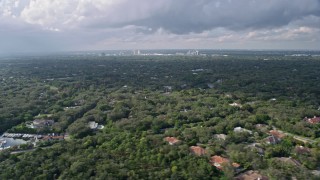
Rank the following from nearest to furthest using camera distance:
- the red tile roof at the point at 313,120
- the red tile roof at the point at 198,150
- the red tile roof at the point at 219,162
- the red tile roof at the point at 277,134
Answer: the red tile roof at the point at 219,162 < the red tile roof at the point at 198,150 < the red tile roof at the point at 277,134 < the red tile roof at the point at 313,120

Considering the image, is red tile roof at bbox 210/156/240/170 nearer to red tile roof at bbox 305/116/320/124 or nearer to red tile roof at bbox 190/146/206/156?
red tile roof at bbox 190/146/206/156

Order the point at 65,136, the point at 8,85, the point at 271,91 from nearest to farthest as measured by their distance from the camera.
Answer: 1. the point at 65,136
2. the point at 271,91
3. the point at 8,85

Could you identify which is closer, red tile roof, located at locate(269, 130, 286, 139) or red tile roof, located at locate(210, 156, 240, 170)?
red tile roof, located at locate(210, 156, 240, 170)

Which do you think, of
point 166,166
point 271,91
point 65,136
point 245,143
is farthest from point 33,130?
point 271,91

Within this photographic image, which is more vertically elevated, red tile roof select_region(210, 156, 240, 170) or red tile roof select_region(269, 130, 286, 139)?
red tile roof select_region(269, 130, 286, 139)

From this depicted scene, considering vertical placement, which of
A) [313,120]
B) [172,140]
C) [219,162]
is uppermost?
[313,120]

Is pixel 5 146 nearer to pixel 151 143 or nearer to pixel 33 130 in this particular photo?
pixel 33 130

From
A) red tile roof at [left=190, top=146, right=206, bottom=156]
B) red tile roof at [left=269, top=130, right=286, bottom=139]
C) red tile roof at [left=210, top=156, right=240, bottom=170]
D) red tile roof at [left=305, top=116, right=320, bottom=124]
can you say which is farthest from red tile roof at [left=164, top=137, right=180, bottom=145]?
red tile roof at [left=305, top=116, right=320, bottom=124]

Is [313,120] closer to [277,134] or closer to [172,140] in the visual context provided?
[277,134]

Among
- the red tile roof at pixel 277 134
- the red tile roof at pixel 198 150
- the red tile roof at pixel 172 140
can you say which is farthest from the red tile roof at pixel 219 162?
the red tile roof at pixel 277 134

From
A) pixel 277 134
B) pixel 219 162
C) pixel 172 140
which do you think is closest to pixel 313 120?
pixel 277 134

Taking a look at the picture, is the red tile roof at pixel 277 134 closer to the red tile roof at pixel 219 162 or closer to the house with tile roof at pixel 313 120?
the house with tile roof at pixel 313 120
